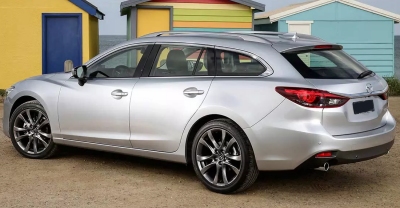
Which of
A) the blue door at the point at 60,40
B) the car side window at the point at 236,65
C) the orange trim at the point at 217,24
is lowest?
the car side window at the point at 236,65

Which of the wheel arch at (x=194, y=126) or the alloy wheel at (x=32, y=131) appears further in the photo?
the alloy wheel at (x=32, y=131)

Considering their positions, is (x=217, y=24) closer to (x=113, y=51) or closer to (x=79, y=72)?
(x=79, y=72)

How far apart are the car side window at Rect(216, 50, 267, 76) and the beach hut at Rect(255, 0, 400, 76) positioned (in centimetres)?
1566

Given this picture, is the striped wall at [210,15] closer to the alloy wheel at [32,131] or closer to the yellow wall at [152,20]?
the yellow wall at [152,20]

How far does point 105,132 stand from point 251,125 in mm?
1955

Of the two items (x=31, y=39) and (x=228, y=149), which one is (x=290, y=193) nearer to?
(x=228, y=149)

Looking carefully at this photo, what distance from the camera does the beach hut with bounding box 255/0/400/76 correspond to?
2280 centimetres

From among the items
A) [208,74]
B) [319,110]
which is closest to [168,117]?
[208,74]

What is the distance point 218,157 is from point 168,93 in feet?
2.85

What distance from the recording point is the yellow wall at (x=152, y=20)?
20.2 meters

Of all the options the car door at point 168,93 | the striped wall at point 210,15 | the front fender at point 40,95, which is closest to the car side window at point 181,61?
the car door at point 168,93

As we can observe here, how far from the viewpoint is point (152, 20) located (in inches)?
798

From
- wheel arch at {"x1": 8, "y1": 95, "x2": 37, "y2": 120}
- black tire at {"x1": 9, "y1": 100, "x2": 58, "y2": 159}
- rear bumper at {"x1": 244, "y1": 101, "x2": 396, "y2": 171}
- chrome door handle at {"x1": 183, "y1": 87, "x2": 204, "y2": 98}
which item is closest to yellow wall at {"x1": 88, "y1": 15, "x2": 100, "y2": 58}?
wheel arch at {"x1": 8, "y1": 95, "x2": 37, "y2": 120}

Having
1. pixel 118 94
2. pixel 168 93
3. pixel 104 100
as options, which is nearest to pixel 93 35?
pixel 104 100
